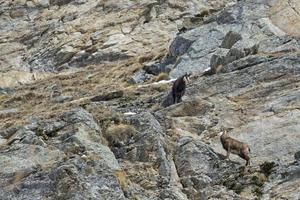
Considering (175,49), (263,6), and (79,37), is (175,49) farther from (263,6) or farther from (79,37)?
(79,37)

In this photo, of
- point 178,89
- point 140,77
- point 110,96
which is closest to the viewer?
point 178,89

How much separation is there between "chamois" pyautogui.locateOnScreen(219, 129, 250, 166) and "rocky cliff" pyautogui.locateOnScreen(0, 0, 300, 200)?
276 mm

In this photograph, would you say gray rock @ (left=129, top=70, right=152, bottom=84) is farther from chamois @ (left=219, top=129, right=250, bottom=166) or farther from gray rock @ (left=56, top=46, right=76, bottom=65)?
chamois @ (left=219, top=129, right=250, bottom=166)

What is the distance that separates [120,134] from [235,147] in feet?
10.5

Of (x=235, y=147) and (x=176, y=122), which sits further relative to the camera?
(x=176, y=122)

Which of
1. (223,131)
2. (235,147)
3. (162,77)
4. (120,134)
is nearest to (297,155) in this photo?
(235,147)

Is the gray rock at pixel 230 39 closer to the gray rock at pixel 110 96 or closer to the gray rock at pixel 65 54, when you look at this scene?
the gray rock at pixel 110 96

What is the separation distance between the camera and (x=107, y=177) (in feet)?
55.8

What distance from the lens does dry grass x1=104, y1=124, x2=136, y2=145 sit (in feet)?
63.3

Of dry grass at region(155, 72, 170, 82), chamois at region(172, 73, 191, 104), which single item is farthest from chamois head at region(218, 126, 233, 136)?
dry grass at region(155, 72, 170, 82)

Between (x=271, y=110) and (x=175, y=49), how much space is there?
49.0 feet

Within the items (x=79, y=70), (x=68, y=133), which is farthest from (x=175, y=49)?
(x=68, y=133)

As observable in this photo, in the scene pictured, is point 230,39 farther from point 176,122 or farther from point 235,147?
point 235,147

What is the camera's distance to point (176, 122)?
68.8ft
